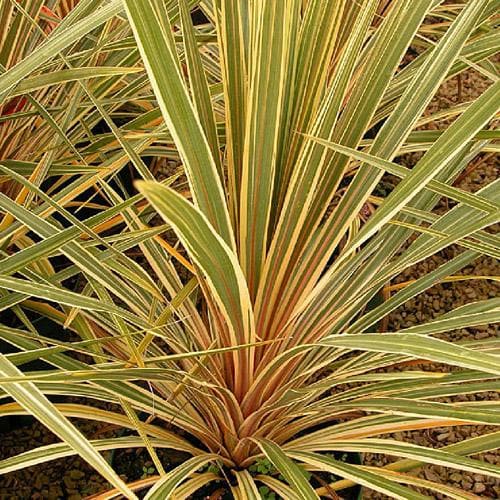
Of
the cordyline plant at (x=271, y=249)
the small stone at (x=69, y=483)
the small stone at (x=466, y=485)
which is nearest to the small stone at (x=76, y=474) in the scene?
the small stone at (x=69, y=483)

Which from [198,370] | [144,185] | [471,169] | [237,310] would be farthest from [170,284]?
[471,169]

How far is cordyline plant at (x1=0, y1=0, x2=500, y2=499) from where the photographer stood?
0.60 metres

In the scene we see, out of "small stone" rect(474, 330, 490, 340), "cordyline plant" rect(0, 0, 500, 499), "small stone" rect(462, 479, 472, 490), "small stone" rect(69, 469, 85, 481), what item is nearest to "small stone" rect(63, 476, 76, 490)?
"small stone" rect(69, 469, 85, 481)

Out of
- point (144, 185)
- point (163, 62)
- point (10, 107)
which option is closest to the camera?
point (144, 185)

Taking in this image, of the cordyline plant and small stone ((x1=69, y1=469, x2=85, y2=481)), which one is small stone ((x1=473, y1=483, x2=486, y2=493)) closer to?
the cordyline plant

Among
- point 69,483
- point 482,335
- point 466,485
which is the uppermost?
point 482,335

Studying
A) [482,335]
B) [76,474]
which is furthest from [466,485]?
[76,474]

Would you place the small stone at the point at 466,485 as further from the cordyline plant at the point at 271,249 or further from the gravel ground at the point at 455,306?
the cordyline plant at the point at 271,249

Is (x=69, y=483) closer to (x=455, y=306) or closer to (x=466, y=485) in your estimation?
(x=466, y=485)

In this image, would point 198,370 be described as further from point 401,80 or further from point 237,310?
point 401,80

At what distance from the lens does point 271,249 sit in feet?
2.56

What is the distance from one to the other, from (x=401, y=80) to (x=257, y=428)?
53 centimetres

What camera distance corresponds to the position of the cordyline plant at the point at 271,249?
23.5 inches

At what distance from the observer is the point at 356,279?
0.89 m
